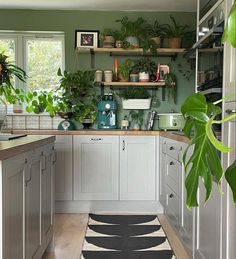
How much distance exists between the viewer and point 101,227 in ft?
11.0

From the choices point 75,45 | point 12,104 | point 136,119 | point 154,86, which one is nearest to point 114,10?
point 75,45

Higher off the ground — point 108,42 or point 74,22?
point 74,22

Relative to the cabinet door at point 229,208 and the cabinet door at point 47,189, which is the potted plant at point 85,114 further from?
the cabinet door at point 229,208

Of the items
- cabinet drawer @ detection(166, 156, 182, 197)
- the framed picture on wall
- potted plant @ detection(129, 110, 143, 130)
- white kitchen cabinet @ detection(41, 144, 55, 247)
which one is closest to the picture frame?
potted plant @ detection(129, 110, 143, 130)

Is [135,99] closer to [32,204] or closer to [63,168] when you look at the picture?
[63,168]

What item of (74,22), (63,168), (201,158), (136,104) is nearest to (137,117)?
(136,104)

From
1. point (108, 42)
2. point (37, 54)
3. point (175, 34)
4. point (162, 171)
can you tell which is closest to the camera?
point (162, 171)

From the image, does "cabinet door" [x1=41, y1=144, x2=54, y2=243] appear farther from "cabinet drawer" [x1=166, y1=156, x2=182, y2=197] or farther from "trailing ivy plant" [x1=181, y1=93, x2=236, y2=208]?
"trailing ivy plant" [x1=181, y1=93, x2=236, y2=208]

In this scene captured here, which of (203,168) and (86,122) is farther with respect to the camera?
(86,122)

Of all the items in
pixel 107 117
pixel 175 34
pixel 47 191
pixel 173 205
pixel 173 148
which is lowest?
pixel 173 205

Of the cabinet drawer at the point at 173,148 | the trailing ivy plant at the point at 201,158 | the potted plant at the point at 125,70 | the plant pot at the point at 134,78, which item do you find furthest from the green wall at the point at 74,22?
the trailing ivy plant at the point at 201,158

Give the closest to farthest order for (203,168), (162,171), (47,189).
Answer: (203,168) < (47,189) < (162,171)

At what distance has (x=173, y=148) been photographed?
2.99 m

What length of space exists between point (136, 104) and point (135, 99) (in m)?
0.06
